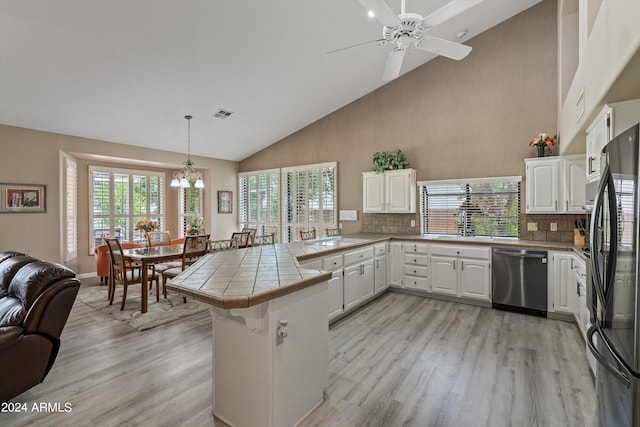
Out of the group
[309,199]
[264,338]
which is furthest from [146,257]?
[309,199]

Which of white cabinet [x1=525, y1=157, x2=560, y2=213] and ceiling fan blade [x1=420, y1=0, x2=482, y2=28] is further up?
ceiling fan blade [x1=420, y1=0, x2=482, y2=28]

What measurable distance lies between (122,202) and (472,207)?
23.4 ft

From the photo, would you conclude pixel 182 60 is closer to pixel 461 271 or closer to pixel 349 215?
pixel 349 215

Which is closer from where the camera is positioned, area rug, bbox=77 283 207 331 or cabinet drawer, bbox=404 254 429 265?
area rug, bbox=77 283 207 331

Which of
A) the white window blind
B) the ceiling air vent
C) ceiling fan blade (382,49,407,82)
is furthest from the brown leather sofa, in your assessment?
the ceiling air vent

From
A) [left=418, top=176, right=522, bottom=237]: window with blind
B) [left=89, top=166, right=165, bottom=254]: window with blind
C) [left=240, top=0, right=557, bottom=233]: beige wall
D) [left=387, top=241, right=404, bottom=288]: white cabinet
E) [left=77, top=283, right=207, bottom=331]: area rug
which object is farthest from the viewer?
[left=89, top=166, right=165, bottom=254]: window with blind

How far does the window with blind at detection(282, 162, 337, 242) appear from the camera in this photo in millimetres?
6395

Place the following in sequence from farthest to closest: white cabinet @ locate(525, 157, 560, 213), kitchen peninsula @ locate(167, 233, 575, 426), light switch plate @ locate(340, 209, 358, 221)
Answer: light switch plate @ locate(340, 209, 358, 221)
white cabinet @ locate(525, 157, 560, 213)
kitchen peninsula @ locate(167, 233, 575, 426)

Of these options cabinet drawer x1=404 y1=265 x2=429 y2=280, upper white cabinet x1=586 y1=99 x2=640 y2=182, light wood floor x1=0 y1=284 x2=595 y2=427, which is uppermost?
upper white cabinet x1=586 y1=99 x2=640 y2=182

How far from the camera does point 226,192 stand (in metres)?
7.93

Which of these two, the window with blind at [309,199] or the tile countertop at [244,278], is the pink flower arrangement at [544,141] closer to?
the tile countertop at [244,278]

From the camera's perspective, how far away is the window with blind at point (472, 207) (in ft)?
15.0

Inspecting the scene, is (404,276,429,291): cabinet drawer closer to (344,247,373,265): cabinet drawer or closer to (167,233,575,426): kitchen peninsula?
(344,247,373,265): cabinet drawer

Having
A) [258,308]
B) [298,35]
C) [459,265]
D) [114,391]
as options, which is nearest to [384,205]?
[459,265]
